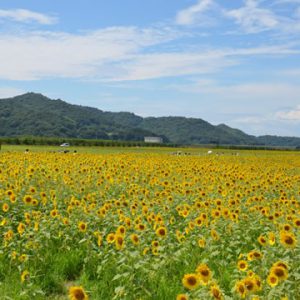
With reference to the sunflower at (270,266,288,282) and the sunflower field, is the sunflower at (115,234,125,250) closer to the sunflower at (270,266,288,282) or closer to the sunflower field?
the sunflower field

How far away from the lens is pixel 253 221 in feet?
29.6

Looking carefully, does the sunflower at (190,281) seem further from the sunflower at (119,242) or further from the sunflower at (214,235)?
the sunflower at (214,235)

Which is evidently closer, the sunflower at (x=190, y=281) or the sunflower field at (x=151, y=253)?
the sunflower at (x=190, y=281)

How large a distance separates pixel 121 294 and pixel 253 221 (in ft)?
13.6

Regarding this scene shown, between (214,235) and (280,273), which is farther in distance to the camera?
(214,235)

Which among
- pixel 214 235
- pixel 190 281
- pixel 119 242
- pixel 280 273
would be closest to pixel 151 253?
pixel 214 235

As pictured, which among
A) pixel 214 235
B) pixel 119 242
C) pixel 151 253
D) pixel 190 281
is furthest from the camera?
pixel 151 253

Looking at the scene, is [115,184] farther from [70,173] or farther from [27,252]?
[27,252]

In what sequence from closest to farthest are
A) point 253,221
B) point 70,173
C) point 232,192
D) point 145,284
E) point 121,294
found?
point 121,294, point 145,284, point 253,221, point 232,192, point 70,173

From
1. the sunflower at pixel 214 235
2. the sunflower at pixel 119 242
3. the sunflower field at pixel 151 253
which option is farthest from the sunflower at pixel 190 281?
the sunflower at pixel 214 235

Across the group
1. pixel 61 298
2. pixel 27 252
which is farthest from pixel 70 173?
pixel 61 298

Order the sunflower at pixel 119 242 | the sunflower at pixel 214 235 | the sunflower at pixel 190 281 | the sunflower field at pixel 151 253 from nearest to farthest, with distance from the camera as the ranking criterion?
the sunflower at pixel 190 281
the sunflower field at pixel 151 253
the sunflower at pixel 119 242
the sunflower at pixel 214 235

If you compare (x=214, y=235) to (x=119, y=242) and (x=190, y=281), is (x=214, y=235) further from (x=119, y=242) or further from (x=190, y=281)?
(x=190, y=281)

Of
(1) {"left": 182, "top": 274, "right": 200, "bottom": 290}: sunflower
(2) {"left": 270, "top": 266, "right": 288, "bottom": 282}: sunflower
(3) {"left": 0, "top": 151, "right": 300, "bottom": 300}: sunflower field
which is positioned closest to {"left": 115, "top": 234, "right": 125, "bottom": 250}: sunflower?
(3) {"left": 0, "top": 151, "right": 300, "bottom": 300}: sunflower field
